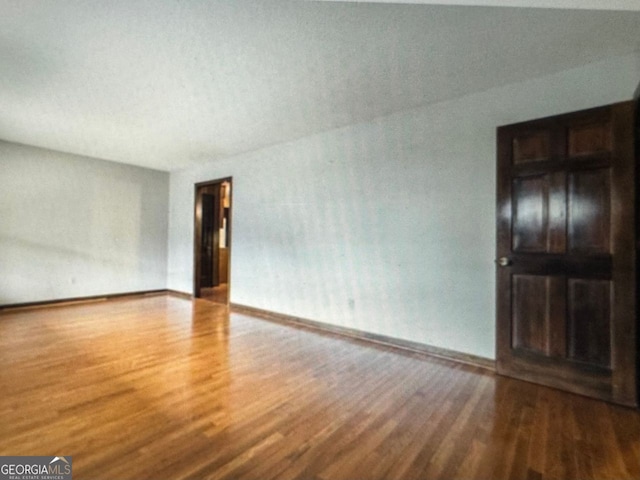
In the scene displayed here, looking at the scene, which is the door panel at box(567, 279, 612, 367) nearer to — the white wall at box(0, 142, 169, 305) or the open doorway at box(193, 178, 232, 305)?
the open doorway at box(193, 178, 232, 305)

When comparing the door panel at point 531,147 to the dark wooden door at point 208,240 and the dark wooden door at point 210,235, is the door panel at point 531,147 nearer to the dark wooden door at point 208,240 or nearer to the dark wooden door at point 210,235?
the dark wooden door at point 210,235

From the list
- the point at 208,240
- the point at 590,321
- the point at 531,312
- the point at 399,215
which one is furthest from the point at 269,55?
the point at 208,240

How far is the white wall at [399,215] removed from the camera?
2.80 metres

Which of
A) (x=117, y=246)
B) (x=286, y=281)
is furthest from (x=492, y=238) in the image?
(x=117, y=246)

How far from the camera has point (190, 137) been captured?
4.38 meters

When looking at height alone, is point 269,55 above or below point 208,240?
above

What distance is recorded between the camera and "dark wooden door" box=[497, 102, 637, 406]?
7.12 feet

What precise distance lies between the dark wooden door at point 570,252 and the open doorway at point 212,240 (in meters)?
5.05

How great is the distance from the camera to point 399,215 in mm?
3379

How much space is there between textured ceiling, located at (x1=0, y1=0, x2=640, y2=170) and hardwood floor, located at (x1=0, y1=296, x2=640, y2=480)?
2.56m

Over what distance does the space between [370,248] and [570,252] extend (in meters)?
1.83

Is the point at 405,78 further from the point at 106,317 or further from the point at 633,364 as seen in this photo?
the point at 106,317

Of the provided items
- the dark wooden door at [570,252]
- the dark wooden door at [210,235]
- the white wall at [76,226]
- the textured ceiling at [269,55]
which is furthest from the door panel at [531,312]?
the white wall at [76,226]

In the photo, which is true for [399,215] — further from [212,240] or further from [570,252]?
[212,240]
